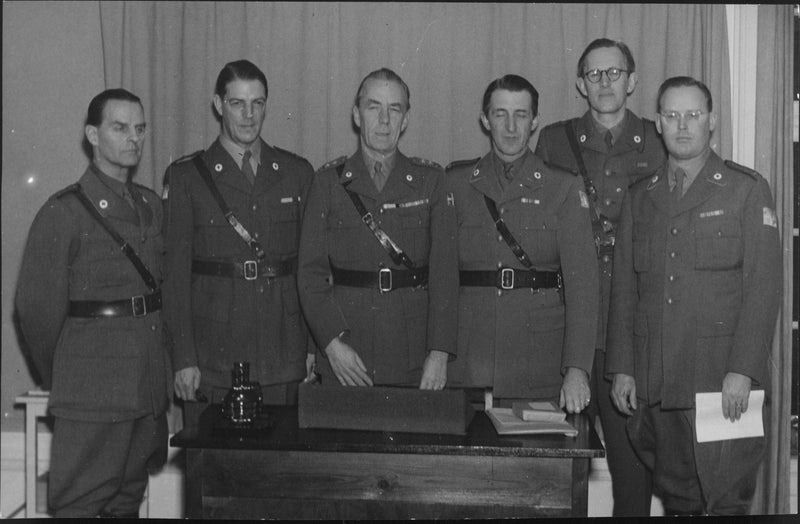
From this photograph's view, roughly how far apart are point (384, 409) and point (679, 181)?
4.37 feet

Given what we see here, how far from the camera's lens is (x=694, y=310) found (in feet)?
9.07

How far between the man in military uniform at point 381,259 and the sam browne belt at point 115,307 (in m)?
0.52

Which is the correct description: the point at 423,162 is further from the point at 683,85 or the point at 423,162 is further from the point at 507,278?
the point at 683,85

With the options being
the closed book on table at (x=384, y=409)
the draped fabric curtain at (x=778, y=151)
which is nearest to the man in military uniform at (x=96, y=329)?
the closed book on table at (x=384, y=409)

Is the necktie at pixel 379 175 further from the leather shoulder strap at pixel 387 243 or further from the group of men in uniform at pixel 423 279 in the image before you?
the leather shoulder strap at pixel 387 243

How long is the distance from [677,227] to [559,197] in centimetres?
41

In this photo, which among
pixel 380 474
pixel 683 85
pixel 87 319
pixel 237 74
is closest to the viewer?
pixel 380 474

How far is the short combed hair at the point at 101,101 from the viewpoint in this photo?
290 centimetres

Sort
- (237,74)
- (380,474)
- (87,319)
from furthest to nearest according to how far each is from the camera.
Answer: (237,74) → (87,319) → (380,474)

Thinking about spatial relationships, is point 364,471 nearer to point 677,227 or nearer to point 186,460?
point 186,460

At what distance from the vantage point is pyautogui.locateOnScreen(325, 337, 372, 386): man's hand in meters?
2.78

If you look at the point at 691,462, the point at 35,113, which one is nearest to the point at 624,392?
the point at 691,462

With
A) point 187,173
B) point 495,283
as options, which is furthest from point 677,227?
point 187,173

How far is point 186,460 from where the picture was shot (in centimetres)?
226
